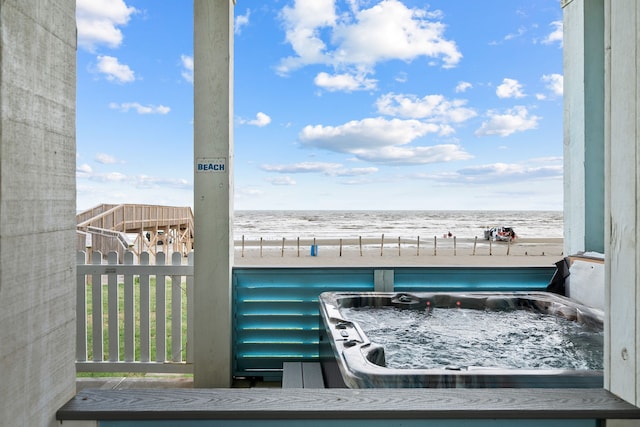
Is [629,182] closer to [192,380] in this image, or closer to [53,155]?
[53,155]

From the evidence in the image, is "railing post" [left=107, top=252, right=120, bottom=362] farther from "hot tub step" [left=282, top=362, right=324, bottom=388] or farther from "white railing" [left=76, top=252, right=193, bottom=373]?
"hot tub step" [left=282, top=362, right=324, bottom=388]

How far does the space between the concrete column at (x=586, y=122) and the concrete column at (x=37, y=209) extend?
10.3ft

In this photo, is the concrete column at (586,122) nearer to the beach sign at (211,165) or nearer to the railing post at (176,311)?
the beach sign at (211,165)

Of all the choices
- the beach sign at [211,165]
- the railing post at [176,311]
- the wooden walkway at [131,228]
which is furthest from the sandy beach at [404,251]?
the beach sign at [211,165]

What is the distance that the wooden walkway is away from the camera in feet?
17.9

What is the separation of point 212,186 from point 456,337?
186 cm

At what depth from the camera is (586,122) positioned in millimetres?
2781

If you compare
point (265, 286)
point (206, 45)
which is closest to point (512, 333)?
point (265, 286)

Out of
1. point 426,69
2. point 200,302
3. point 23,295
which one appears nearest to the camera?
point 23,295

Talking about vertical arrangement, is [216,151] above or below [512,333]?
above

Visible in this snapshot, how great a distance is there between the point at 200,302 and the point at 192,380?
0.61m

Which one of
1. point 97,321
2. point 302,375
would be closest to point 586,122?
point 302,375

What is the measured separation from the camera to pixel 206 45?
8.61 ft

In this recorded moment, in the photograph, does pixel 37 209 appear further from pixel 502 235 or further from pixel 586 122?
pixel 502 235
